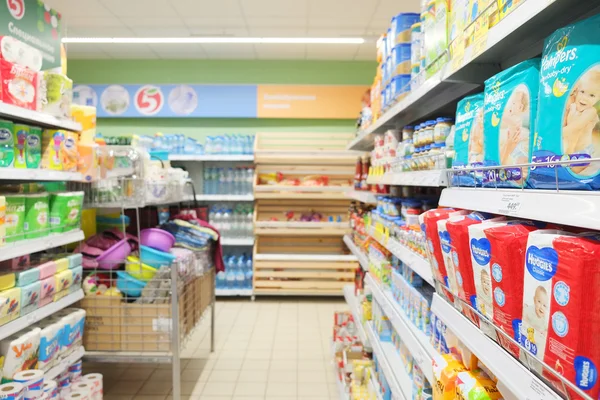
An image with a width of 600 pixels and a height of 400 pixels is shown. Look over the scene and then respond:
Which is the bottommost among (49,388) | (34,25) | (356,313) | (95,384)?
(95,384)

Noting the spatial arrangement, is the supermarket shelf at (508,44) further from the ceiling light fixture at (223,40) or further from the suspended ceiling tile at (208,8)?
the ceiling light fixture at (223,40)

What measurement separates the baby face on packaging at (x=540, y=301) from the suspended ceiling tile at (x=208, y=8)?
4820 millimetres

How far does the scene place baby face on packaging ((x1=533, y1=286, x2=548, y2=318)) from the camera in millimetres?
825

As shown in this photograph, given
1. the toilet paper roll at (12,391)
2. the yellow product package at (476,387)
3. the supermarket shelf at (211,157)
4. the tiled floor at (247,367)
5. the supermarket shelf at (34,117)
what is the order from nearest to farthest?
the yellow product package at (476,387) → the toilet paper roll at (12,391) → the supermarket shelf at (34,117) → the tiled floor at (247,367) → the supermarket shelf at (211,157)

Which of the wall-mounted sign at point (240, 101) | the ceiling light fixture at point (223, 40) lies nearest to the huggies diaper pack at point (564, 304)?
the ceiling light fixture at point (223, 40)

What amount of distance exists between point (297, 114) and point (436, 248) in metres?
5.80

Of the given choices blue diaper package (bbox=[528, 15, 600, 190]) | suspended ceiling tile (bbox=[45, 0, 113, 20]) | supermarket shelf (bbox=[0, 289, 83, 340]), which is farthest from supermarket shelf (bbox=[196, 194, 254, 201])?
blue diaper package (bbox=[528, 15, 600, 190])

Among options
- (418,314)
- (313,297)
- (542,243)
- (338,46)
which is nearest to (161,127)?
(338,46)

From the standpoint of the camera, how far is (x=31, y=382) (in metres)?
2.22

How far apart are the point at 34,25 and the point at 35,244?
1435mm

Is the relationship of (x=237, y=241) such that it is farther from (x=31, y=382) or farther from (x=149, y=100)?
(x=31, y=382)

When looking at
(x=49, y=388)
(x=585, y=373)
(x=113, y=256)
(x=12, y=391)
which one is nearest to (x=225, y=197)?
(x=113, y=256)

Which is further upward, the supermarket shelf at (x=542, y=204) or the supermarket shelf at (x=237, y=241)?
the supermarket shelf at (x=542, y=204)

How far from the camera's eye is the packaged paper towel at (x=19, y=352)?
2271 mm
